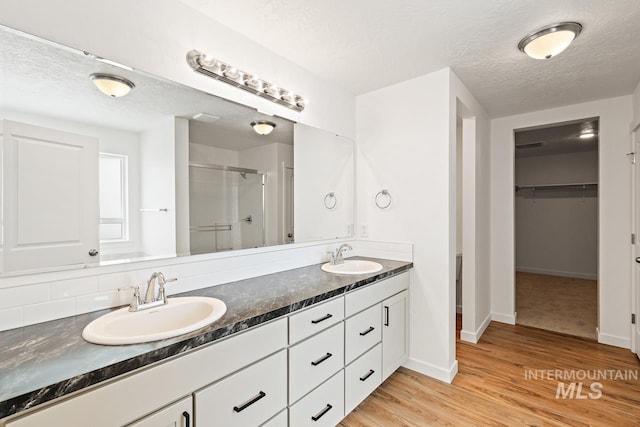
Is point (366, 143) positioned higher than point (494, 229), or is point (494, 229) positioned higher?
point (366, 143)

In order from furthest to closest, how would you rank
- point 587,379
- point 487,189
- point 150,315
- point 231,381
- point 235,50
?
point 487,189 < point 587,379 < point 235,50 < point 150,315 < point 231,381

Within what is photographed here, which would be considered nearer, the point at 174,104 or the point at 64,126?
the point at 64,126

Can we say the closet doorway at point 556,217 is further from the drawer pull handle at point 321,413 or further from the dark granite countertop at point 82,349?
the dark granite countertop at point 82,349

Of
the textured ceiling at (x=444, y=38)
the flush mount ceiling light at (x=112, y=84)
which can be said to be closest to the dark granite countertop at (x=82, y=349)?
the flush mount ceiling light at (x=112, y=84)

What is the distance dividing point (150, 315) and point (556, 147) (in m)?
6.59

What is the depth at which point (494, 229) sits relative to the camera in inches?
139

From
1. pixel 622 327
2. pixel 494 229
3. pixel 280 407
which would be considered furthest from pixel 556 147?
pixel 280 407

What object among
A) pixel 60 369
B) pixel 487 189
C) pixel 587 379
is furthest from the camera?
pixel 487 189

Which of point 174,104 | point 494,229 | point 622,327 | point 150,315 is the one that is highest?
point 174,104

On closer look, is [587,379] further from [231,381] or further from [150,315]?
[150,315]

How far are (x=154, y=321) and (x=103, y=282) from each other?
289mm

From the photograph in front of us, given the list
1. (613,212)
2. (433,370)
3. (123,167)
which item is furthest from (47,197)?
(613,212)

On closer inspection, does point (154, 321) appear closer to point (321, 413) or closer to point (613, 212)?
point (321, 413)

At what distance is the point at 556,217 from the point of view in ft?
19.5
